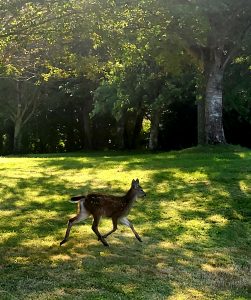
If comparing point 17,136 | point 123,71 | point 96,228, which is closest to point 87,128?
point 17,136

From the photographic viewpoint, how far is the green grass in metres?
7.80

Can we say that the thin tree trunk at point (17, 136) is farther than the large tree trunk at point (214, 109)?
Yes

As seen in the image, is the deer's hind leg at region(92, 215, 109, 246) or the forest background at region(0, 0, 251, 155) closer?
the deer's hind leg at region(92, 215, 109, 246)

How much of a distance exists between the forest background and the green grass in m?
4.65

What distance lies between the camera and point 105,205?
376 inches

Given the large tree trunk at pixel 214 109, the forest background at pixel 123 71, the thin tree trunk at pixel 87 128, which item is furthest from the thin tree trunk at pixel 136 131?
the large tree trunk at pixel 214 109

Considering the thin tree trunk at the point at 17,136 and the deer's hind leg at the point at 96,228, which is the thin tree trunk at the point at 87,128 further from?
the deer's hind leg at the point at 96,228

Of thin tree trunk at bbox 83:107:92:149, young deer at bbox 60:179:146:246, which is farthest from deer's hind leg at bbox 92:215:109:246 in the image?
thin tree trunk at bbox 83:107:92:149

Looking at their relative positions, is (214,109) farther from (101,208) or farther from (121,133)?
(121,133)

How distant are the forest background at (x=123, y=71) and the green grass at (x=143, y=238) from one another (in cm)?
465

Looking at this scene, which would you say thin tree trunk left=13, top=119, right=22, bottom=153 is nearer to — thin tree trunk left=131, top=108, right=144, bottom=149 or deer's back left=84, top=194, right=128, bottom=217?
thin tree trunk left=131, top=108, right=144, bottom=149

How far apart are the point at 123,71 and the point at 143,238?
17543 millimetres

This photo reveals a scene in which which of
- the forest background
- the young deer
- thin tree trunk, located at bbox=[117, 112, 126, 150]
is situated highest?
the forest background

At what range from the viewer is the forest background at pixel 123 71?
1412 cm
